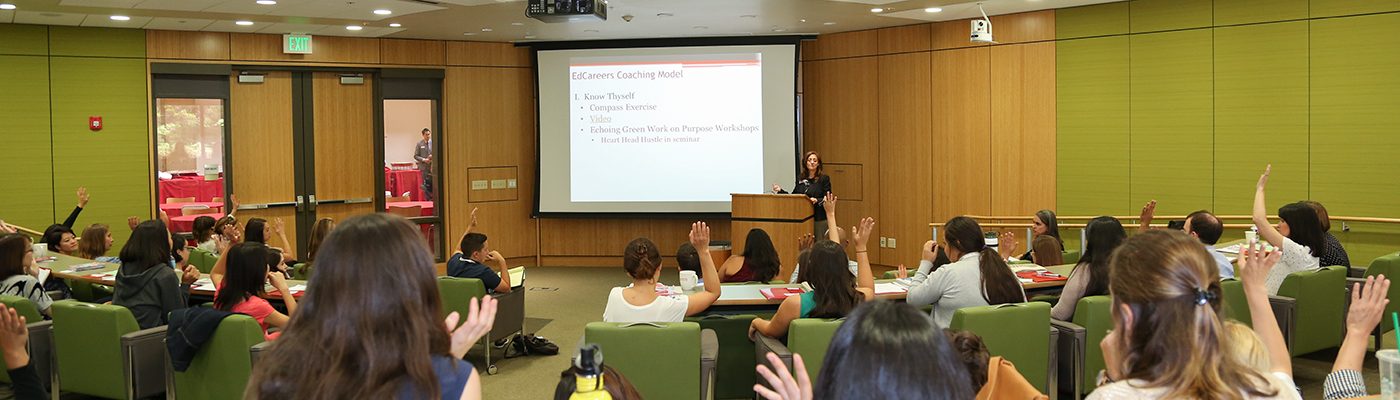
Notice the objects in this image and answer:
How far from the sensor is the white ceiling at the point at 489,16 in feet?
25.7

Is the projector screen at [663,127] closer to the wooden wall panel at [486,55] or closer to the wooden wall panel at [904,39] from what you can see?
the wooden wall panel at [486,55]

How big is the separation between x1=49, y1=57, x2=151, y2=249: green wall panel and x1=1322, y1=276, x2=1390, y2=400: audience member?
10.3 m

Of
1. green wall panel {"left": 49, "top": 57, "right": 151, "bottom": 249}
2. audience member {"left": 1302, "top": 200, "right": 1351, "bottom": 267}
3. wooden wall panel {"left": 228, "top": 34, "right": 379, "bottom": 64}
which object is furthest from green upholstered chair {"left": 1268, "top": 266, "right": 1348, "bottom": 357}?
green wall panel {"left": 49, "top": 57, "right": 151, "bottom": 249}

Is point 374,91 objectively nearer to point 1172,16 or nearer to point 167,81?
point 167,81

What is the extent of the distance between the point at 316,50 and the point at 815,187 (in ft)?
18.7

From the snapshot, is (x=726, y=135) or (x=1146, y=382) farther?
(x=726, y=135)

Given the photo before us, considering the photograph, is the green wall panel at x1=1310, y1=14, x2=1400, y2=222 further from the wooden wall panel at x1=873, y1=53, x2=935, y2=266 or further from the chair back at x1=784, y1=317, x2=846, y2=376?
the chair back at x1=784, y1=317, x2=846, y2=376

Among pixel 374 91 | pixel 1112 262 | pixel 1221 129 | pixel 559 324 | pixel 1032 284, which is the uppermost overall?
pixel 374 91

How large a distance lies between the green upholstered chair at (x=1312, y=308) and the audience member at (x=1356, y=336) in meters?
2.95

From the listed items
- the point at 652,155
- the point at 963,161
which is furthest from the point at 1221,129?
the point at 652,155

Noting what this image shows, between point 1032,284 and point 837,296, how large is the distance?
73.4 inches

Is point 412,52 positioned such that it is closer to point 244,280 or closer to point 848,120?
point 848,120

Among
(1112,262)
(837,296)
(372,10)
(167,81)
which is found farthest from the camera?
(167,81)

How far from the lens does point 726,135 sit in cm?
1048
